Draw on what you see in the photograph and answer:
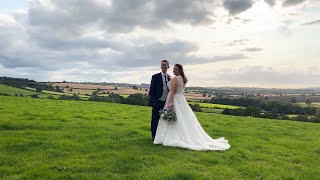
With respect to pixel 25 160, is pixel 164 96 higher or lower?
higher

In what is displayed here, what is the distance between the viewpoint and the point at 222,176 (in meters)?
10.8

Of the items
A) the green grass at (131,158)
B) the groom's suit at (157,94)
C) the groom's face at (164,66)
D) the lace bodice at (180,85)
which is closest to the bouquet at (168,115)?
the groom's suit at (157,94)

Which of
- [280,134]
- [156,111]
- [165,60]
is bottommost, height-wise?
[280,134]

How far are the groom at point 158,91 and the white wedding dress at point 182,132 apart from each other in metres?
0.37

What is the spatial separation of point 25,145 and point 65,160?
287cm

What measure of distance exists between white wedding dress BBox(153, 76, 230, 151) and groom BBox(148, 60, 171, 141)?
1.20 feet

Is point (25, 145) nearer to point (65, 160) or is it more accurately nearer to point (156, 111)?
point (65, 160)

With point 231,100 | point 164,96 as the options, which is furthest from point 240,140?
point 231,100

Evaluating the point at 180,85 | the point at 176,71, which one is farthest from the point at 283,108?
the point at 176,71

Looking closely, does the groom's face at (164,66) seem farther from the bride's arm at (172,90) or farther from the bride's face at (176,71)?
the bride's arm at (172,90)

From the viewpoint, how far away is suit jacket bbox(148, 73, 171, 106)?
52.1ft

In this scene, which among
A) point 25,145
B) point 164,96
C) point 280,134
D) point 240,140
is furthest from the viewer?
point 280,134

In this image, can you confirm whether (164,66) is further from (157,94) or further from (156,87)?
(157,94)

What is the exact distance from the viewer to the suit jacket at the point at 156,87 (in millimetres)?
15875
